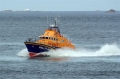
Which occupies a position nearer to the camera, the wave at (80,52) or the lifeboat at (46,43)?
the lifeboat at (46,43)

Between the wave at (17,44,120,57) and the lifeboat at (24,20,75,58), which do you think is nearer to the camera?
the lifeboat at (24,20,75,58)

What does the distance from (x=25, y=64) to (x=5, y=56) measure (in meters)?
8.59

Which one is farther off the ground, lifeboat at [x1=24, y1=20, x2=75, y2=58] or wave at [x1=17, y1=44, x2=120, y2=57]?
lifeboat at [x1=24, y1=20, x2=75, y2=58]

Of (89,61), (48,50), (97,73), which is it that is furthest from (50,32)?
(97,73)

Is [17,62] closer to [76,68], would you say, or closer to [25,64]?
[25,64]

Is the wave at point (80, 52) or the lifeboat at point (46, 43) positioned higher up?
the lifeboat at point (46, 43)

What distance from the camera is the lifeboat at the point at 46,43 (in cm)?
7250

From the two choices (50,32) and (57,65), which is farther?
(50,32)

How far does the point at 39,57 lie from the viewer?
73.3m

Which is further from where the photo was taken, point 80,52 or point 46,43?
point 80,52

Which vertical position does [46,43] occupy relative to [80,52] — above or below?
above

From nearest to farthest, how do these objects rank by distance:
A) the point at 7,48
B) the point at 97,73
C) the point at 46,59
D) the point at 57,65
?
the point at 97,73 < the point at 57,65 < the point at 46,59 < the point at 7,48

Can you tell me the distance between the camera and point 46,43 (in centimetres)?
7300

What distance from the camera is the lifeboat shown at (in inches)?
2854
